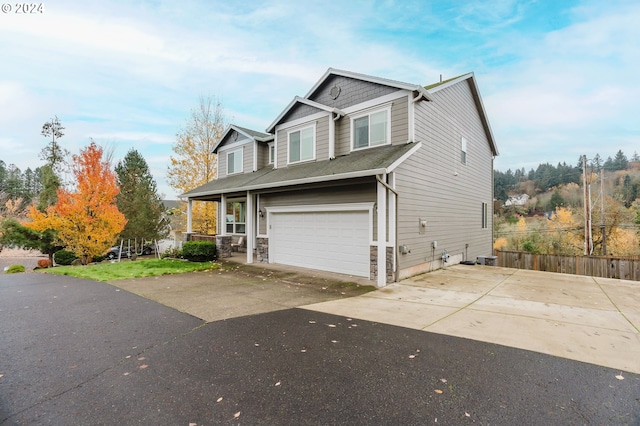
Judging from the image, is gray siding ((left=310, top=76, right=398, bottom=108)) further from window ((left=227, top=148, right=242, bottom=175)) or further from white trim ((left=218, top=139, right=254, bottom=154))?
window ((left=227, top=148, right=242, bottom=175))

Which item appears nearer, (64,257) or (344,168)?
(344,168)

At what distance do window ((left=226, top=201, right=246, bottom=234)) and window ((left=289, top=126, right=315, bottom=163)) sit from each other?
207 inches

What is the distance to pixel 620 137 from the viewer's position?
3388 centimetres

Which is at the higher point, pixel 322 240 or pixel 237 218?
pixel 237 218

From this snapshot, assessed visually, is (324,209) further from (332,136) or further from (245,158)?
(245,158)

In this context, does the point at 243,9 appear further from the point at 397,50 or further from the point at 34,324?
the point at 34,324

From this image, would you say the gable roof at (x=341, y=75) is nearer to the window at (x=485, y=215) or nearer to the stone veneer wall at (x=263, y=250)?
the stone veneer wall at (x=263, y=250)

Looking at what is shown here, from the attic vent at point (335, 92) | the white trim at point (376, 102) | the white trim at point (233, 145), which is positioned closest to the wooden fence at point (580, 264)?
the white trim at point (376, 102)

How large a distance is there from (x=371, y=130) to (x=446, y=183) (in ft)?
12.5

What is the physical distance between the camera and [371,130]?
32.3 ft

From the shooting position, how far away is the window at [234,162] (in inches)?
612

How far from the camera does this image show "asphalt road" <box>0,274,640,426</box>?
2.51 m

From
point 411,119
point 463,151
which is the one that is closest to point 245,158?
point 411,119

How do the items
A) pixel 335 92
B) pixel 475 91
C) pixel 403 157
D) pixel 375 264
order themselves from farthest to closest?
pixel 475 91 < pixel 335 92 < pixel 375 264 < pixel 403 157
